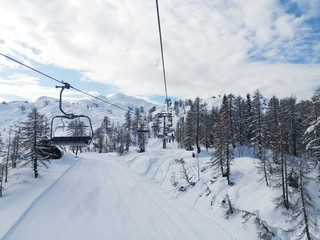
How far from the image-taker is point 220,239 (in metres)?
14.3

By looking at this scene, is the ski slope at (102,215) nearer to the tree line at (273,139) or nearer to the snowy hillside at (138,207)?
the snowy hillside at (138,207)

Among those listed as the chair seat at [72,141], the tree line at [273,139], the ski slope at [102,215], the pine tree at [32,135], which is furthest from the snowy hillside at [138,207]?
the chair seat at [72,141]

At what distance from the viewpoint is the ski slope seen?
14312 mm

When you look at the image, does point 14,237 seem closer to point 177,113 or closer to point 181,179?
point 181,179

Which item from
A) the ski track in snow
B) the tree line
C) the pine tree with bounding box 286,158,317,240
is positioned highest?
the tree line

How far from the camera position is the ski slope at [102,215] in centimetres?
1431

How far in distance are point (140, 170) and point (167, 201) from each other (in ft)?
47.3

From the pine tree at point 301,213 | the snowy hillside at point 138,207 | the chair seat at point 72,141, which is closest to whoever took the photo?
the chair seat at point 72,141

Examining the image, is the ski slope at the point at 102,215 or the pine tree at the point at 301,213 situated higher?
the pine tree at the point at 301,213

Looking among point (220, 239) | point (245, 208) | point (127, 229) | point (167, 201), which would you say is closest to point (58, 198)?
point (127, 229)

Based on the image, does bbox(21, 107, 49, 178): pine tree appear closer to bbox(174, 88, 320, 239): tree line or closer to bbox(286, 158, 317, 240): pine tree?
bbox(174, 88, 320, 239): tree line

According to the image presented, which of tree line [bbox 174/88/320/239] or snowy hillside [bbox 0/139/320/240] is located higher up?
tree line [bbox 174/88/320/239]

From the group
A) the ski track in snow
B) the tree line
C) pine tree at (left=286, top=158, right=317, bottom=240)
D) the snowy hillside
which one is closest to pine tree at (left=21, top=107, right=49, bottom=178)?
the snowy hillside

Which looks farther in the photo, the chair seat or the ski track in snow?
the ski track in snow
